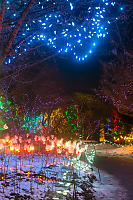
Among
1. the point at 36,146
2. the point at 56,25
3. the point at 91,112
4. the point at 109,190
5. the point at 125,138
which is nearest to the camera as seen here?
the point at 56,25

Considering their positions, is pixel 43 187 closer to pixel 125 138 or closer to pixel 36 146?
pixel 36 146

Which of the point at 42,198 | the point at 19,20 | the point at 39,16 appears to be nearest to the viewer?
the point at 19,20

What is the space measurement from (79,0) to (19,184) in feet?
17.1

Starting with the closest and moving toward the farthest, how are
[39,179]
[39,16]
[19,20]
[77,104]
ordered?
[19,20] < [39,16] < [39,179] < [77,104]

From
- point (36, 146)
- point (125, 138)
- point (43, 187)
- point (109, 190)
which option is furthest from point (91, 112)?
point (43, 187)

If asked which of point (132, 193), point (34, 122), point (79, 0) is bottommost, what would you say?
point (132, 193)

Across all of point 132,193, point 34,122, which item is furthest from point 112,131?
point 132,193

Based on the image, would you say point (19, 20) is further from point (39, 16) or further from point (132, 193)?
point (132, 193)

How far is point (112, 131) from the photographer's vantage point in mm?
33531

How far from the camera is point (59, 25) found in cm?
539

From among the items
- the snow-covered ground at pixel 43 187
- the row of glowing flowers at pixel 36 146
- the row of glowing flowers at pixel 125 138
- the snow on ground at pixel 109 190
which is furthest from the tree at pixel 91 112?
the snow-covered ground at pixel 43 187

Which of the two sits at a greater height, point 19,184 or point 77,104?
point 77,104

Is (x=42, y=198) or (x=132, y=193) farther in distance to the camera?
(x=132, y=193)

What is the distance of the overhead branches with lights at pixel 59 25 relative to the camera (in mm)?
4469
